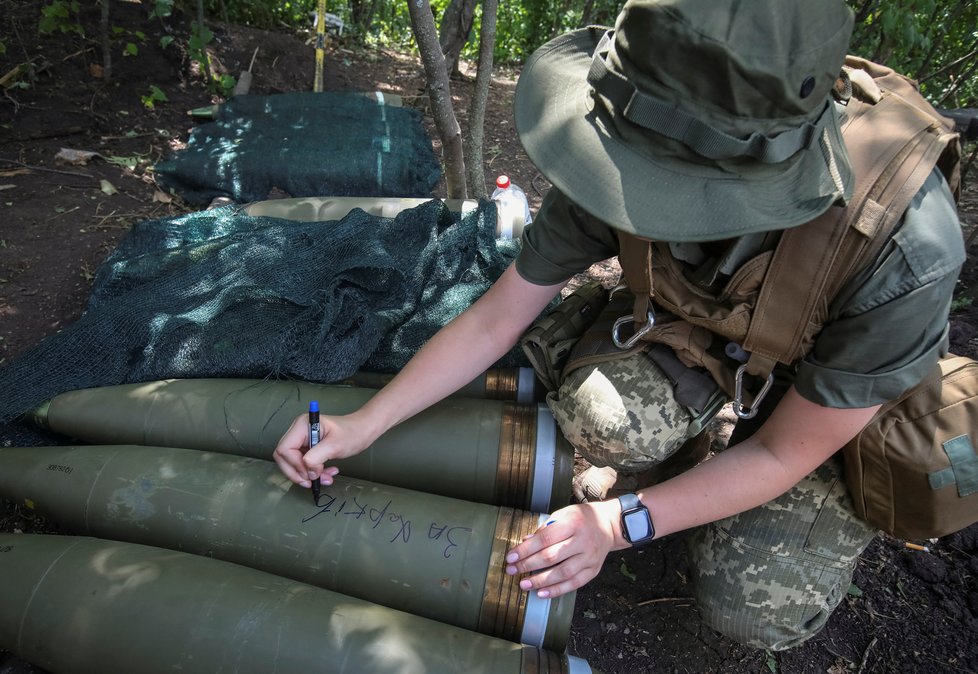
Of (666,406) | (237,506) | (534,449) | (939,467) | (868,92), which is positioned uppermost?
(868,92)

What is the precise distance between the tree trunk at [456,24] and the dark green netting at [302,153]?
1.07 metres

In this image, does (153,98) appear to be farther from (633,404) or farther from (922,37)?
(922,37)

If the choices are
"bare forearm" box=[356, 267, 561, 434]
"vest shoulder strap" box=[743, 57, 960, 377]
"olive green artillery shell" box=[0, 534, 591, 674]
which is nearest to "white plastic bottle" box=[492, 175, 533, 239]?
"bare forearm" box=[356, 267, 561, 434]

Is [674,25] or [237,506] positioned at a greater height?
[674,25]

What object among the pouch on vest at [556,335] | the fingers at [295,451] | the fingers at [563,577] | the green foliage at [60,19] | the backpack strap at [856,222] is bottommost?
the fingers at [563,577]

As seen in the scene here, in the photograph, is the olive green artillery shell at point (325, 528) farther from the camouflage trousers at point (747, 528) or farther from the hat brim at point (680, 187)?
the hat brim at point (680, 187)

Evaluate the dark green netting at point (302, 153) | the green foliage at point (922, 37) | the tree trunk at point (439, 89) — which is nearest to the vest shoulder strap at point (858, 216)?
the tree trunk at point (439, 89)

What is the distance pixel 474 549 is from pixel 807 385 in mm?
899

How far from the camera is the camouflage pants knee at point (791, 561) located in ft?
5.76

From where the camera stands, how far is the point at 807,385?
141cm

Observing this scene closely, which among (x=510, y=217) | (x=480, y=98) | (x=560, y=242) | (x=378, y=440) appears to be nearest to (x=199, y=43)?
(x=480, y=98)

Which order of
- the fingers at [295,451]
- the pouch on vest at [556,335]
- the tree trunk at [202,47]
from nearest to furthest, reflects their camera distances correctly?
the fingers at [295,451]
the pouch on vest at [556,335]
the tree trunk at [202,47]

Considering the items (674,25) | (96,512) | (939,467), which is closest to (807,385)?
(939,467)

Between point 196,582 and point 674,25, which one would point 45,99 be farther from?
point 674,25
